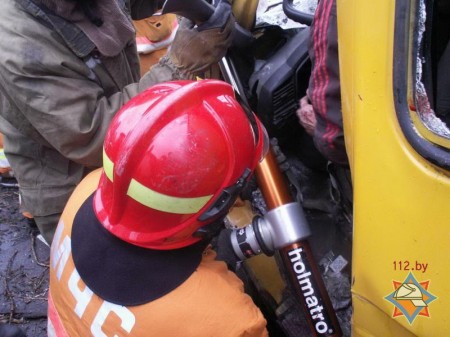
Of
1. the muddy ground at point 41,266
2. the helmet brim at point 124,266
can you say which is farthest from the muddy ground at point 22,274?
the helmet brim at point 124,266

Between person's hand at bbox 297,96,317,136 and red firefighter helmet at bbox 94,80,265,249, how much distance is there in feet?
0.93

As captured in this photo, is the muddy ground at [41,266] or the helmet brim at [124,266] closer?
the helmet brim at [124,266]

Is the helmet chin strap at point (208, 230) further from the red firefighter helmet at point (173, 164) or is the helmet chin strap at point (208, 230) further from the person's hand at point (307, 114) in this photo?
the person's hand at point (307, 114)

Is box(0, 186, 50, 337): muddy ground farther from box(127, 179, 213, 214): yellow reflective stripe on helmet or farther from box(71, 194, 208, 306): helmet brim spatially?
box(127, 179, 213, 214): yellow reflective stripe on helmet

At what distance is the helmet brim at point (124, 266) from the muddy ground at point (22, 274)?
139 centimetres

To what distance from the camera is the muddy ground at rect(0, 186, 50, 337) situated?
254 centimetres

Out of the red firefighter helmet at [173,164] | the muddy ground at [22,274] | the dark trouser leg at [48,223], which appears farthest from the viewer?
the muddy ground at [22,274]

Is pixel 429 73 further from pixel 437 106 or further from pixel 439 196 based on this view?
pixel 439 196

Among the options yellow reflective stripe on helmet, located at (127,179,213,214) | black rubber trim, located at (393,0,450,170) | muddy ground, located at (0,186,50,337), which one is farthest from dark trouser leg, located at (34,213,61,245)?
black rubber trim, located at (393,0,450,170)

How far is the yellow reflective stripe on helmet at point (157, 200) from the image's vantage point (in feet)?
4.00

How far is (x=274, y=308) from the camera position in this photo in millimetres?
1703

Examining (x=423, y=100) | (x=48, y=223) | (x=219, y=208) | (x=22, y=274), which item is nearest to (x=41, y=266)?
(x=22, y=274)

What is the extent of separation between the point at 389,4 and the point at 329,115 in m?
0.39

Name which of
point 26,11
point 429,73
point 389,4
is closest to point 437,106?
point 429,73
